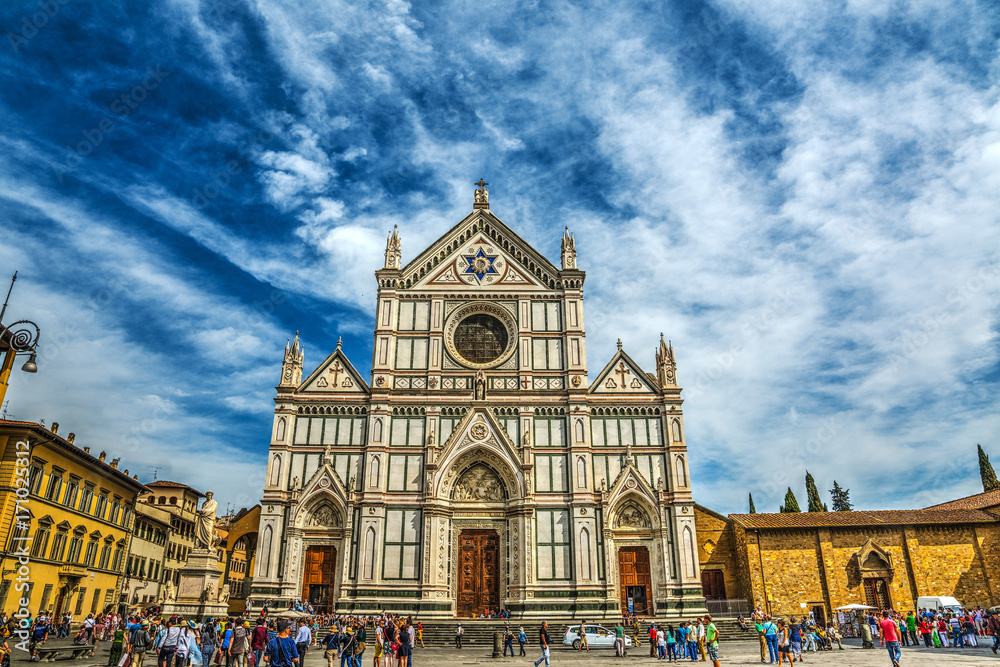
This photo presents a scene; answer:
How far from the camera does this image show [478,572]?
107 feet

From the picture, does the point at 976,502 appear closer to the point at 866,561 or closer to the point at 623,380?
the point at 866,561

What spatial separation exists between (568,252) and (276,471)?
65.1 feet

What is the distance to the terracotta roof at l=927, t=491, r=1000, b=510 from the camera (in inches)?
1553

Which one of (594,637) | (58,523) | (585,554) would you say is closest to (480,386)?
(585,554)

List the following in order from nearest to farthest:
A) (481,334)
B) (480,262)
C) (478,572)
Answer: (478,572) → (481,334) → (480,262)

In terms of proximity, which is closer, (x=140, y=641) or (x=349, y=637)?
(x=140, y=641)

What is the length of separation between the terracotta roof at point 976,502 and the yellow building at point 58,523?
49807 mm

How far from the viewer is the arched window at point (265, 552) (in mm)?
31422

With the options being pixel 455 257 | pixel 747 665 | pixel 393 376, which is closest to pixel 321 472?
pixel 393 376

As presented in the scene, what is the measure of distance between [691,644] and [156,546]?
40302 millimetres

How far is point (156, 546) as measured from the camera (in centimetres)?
4778

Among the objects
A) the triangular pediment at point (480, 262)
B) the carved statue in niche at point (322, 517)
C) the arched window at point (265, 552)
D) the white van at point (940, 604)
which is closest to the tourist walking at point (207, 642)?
the arched window at point (265, 552)

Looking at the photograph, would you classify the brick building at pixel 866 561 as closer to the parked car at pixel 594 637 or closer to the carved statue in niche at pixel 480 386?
the parked car at pixel 594 637

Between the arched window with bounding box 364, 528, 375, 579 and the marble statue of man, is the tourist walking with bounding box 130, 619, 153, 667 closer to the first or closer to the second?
the marble statue of man
